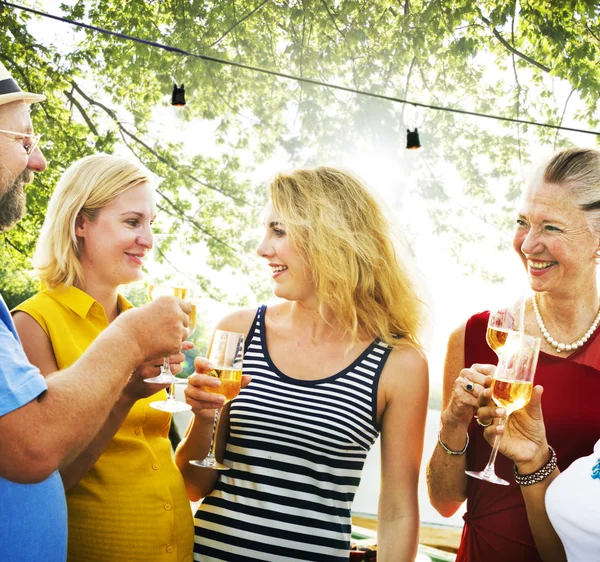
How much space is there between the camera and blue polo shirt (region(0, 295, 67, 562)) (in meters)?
1.11

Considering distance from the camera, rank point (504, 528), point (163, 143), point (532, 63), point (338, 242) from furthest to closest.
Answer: point (163, 143) < point (532, 63) < point (338, 242) < point (504, 528)

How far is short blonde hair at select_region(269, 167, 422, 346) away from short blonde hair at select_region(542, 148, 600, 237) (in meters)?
0.56

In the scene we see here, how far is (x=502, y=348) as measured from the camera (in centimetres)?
180

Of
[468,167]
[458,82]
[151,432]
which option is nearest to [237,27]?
[458,82]

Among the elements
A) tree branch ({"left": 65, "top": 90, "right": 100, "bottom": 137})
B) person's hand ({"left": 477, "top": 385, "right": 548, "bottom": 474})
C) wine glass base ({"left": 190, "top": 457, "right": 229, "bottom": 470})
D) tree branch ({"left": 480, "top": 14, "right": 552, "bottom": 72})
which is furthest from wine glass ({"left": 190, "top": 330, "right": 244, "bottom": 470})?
tree branch ({"left": 480, "top": 14, "right": 552, "bottom": 72})

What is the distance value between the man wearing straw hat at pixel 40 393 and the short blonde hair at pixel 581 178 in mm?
1141

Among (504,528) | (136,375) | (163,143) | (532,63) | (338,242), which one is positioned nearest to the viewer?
(136,375)

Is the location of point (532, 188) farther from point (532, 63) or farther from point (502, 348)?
point (532, 63)

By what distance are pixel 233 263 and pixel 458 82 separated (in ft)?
8.59

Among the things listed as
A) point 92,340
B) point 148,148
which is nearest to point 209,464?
point 92,340

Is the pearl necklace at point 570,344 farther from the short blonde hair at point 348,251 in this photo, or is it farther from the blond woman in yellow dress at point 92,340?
the blond woman in yellow dress at point 92,340

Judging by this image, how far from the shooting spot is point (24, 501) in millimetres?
1330

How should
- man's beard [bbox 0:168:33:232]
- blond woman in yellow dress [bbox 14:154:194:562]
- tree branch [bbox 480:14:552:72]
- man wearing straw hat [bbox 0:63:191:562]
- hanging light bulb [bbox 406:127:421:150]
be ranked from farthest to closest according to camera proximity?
tree branch [bbox 480:14:552:72] → hanging light bulb [bbox 406:127:421:150] → blond woman in yellow dress [bbox 14:154:194:562] → man's beard [bbox 0:168:33:232] → man wearing straw hat [bbox 0:63:191:562]

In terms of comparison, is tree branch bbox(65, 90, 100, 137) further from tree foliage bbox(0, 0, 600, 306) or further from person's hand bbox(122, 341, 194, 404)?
person's hand bbox(122, 341, 194, 404)
